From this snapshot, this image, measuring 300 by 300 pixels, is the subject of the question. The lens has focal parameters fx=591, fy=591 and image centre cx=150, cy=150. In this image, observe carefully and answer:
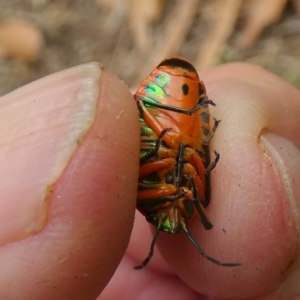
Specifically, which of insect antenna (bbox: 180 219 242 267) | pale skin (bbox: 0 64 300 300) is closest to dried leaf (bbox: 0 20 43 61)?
pale skin (bbox: 0 64 300 300)

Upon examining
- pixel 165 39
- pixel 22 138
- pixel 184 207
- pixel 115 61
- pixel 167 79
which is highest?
pixel 167 79

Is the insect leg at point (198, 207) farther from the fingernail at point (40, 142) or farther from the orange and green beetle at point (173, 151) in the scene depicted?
the fingernail at point (40, 142)

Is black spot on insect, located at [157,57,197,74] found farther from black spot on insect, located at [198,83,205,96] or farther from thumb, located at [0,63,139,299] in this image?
thumb, located at [0,63,139,299]

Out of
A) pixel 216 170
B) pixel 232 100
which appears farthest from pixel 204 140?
pixel 232 100

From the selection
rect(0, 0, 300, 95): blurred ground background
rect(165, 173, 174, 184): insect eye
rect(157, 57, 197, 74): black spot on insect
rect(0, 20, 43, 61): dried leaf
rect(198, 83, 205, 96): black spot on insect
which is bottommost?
rect(0, 20, 43, 61): dried leaf

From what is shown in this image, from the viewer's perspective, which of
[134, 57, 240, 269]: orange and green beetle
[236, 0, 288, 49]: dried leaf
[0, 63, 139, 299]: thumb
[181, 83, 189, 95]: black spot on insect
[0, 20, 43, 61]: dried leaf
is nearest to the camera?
[0, 63, 139, 299]: thumb

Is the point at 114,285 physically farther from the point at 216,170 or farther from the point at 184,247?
the point at 216,170
